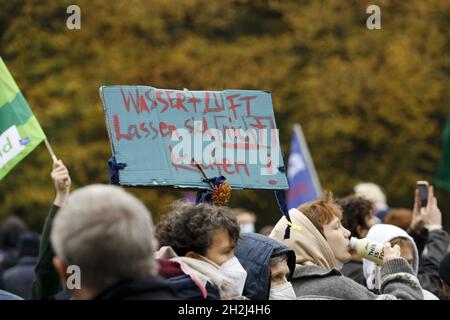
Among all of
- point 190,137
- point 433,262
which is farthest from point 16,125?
point 433,262

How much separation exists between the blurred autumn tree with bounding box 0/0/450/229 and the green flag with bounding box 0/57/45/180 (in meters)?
10.9

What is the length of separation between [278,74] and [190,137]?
538 inches

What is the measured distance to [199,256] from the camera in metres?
4.82

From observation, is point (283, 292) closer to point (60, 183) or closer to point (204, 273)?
point (204, 273)

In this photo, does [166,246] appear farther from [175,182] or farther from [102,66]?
[102,66]

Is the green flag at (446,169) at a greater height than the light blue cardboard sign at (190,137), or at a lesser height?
lesser

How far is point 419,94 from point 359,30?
1.38 meters

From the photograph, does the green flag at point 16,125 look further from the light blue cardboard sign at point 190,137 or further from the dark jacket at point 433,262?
the dark jacket at point 433,262

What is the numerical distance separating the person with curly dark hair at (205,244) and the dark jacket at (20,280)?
4360 millimetres

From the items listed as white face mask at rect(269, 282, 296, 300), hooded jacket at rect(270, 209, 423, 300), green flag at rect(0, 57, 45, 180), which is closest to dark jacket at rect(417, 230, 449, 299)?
hooded jacket at rect(270, 209, 423, 300)

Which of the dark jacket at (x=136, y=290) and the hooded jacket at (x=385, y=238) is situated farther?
the hooded jacket at (x=385, y=238)

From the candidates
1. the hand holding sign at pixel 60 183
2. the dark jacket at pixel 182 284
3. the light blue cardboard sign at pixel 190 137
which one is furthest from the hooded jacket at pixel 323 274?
the hand holding sign at pixel 60 183

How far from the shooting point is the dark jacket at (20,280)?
9102 millimetres
